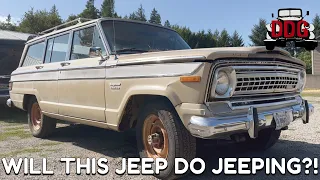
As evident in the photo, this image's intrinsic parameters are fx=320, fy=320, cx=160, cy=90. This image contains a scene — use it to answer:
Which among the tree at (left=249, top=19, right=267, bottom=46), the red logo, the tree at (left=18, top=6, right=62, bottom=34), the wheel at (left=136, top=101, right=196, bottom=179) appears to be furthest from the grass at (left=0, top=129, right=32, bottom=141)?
the tree at (left=249, top=19, right=267, bottom=46)

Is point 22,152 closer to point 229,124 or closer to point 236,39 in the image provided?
point 229,124

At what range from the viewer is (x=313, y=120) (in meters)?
7.64

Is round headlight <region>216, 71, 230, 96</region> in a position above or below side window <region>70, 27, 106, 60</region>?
below

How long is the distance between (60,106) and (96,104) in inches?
43.3

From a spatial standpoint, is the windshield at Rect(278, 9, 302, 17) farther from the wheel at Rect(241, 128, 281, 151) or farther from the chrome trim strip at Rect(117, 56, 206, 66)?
the chrome trim strip at Rect(117, 56, 206, 66)

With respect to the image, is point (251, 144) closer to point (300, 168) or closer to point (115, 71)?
point (300, 168)

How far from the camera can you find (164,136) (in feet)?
11.8

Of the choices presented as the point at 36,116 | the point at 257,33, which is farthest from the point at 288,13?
the point at 257,33

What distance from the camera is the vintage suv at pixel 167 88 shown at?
123 inches

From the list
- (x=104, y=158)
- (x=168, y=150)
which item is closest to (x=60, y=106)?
(x=104, y=158)

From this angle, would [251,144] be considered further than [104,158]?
Yes

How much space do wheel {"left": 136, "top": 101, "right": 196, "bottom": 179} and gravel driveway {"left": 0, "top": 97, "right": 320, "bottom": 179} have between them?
35 cm

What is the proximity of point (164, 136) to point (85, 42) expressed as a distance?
2197mm

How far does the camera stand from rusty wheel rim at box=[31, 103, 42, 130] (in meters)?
6.39
